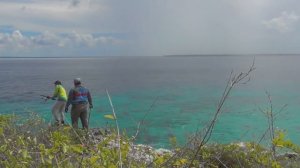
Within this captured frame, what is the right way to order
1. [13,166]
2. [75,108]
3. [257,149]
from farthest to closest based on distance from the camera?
[75,108] < [257,149] < [13,166]

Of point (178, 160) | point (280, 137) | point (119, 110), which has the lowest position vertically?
point (119, 110)

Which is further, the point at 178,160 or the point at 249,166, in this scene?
the point at 249,166

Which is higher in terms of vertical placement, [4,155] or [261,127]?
[4,155]

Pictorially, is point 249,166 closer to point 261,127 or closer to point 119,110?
point 261,127

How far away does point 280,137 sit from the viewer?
129 inches

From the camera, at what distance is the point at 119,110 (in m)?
31.9

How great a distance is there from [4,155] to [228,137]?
19.4m

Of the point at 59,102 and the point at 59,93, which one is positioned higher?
the point at 59,93

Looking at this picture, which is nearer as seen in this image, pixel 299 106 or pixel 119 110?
pixel 119 110

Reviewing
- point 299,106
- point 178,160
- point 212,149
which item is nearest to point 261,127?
point 299,106

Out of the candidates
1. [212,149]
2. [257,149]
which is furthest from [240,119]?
[257,149]

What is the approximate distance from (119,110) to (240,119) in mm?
9371

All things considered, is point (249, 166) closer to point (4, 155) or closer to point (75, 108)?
point (4, 155)

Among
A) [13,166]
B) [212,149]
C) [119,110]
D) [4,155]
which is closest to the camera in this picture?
[13,166]
